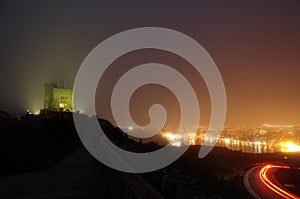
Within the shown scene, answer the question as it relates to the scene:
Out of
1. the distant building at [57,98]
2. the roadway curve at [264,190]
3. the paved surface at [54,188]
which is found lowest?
the roadway curve at [264,190]

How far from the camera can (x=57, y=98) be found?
152m

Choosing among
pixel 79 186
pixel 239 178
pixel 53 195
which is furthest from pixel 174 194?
pixel 239 178

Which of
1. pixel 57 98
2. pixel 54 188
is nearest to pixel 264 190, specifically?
pixel 54 188

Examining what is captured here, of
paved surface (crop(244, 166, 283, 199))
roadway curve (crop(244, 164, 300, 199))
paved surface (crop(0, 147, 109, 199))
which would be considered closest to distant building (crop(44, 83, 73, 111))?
Answer: paved surface (crop(244, 166, 283, 199))

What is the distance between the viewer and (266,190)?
31.8 meters

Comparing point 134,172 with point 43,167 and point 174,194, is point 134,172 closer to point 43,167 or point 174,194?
point 174,194

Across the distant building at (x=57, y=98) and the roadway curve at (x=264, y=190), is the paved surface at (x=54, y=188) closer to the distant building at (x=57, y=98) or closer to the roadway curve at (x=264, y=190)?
the roadway curve at (x=264, y=190)

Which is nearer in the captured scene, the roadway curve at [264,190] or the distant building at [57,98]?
the roadway curve at [264,190]

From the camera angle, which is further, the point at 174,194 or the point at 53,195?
the point at 53,195

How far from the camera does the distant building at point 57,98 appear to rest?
150m

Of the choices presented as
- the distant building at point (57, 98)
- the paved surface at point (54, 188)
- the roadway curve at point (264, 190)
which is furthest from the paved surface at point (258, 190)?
the distant building at point (57, 98)

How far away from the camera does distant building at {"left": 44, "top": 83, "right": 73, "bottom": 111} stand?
150 m

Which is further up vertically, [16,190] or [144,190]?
[144,190]

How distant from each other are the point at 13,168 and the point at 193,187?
15425 millimetres
